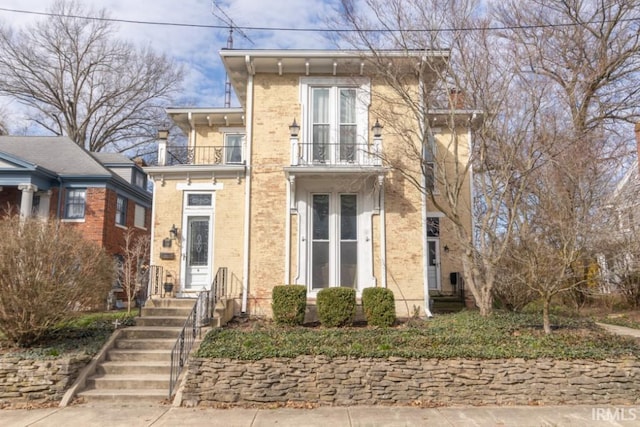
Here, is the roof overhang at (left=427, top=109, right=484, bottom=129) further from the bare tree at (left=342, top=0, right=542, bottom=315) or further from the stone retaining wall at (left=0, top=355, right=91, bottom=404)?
the stone retaining wall at (left=0, top=355, right=91, bottom=404)

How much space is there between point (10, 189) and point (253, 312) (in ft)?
42.5

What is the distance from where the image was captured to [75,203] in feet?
55.9

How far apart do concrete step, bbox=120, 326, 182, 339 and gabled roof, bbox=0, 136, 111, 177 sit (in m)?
9.94

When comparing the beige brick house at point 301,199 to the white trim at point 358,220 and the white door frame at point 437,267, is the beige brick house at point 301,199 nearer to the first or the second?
the white trim at point 358,220

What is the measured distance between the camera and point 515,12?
16172mm

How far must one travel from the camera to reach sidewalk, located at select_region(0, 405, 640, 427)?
6.00 meters

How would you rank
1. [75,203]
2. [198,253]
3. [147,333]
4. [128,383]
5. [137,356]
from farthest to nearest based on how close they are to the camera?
[75,203], [198,253], [147,333], [137,356], [128,383]

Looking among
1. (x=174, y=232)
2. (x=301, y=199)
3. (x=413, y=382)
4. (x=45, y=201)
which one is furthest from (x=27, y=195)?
(x=413, y=382)

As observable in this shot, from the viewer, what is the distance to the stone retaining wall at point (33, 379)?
22.9ft

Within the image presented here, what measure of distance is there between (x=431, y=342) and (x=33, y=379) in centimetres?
667

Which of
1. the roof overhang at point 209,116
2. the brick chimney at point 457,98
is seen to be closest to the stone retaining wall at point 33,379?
the roof overhang at point 209,116

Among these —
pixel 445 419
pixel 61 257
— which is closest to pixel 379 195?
pixel 445 419

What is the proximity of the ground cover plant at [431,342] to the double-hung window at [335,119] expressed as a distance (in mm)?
4574

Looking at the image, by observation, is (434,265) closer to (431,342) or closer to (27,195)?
(431,342)
